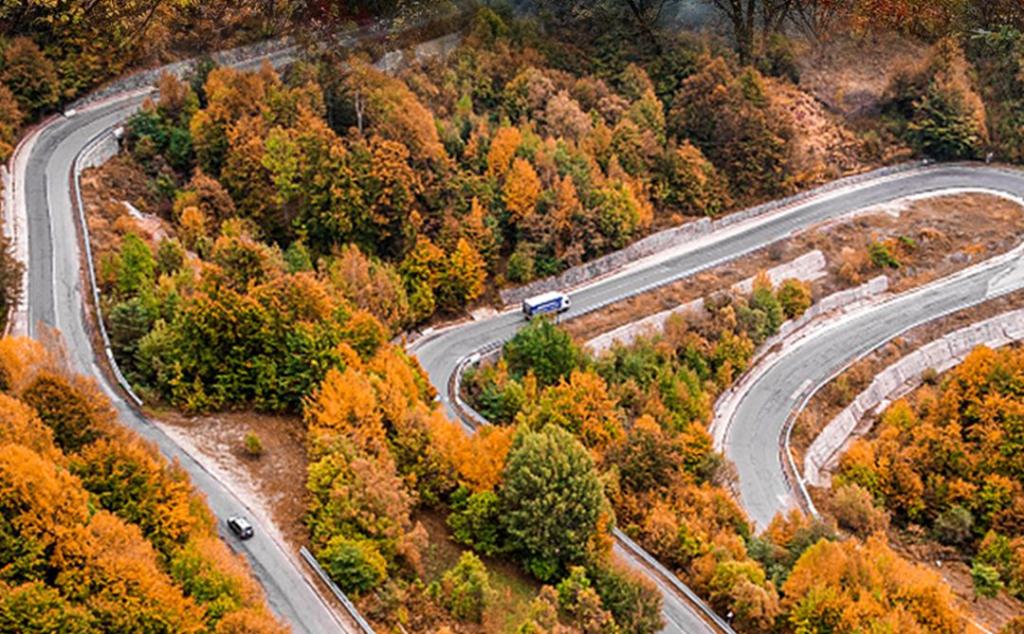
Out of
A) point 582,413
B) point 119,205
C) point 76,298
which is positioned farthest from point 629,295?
point 76,298

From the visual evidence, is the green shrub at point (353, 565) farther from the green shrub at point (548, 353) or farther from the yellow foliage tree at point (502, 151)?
the yellow foliage tree at point (502, 151)

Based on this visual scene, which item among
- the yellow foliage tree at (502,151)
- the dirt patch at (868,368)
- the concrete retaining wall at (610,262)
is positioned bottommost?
the dirt patch at (868,368)

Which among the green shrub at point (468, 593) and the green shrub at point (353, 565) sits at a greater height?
the green shrub at point (353, 565)

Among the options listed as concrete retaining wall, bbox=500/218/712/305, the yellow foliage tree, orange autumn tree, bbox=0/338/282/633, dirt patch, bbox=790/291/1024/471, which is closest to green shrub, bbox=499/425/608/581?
orange autumn tree, bbox=0/338/282/633

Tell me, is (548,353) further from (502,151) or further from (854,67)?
(854,67)

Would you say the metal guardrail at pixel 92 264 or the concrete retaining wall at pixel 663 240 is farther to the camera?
the concrete retaining wall at pixel 663 240

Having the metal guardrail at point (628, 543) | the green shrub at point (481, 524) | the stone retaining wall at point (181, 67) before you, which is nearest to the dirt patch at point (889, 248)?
the metal guardrail at point (628, 543)

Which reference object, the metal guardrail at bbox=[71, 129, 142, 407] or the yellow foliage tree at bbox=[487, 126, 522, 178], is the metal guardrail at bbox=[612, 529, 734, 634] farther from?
the yellow foliage tree at bbox=[487, 126, 522, 178]
